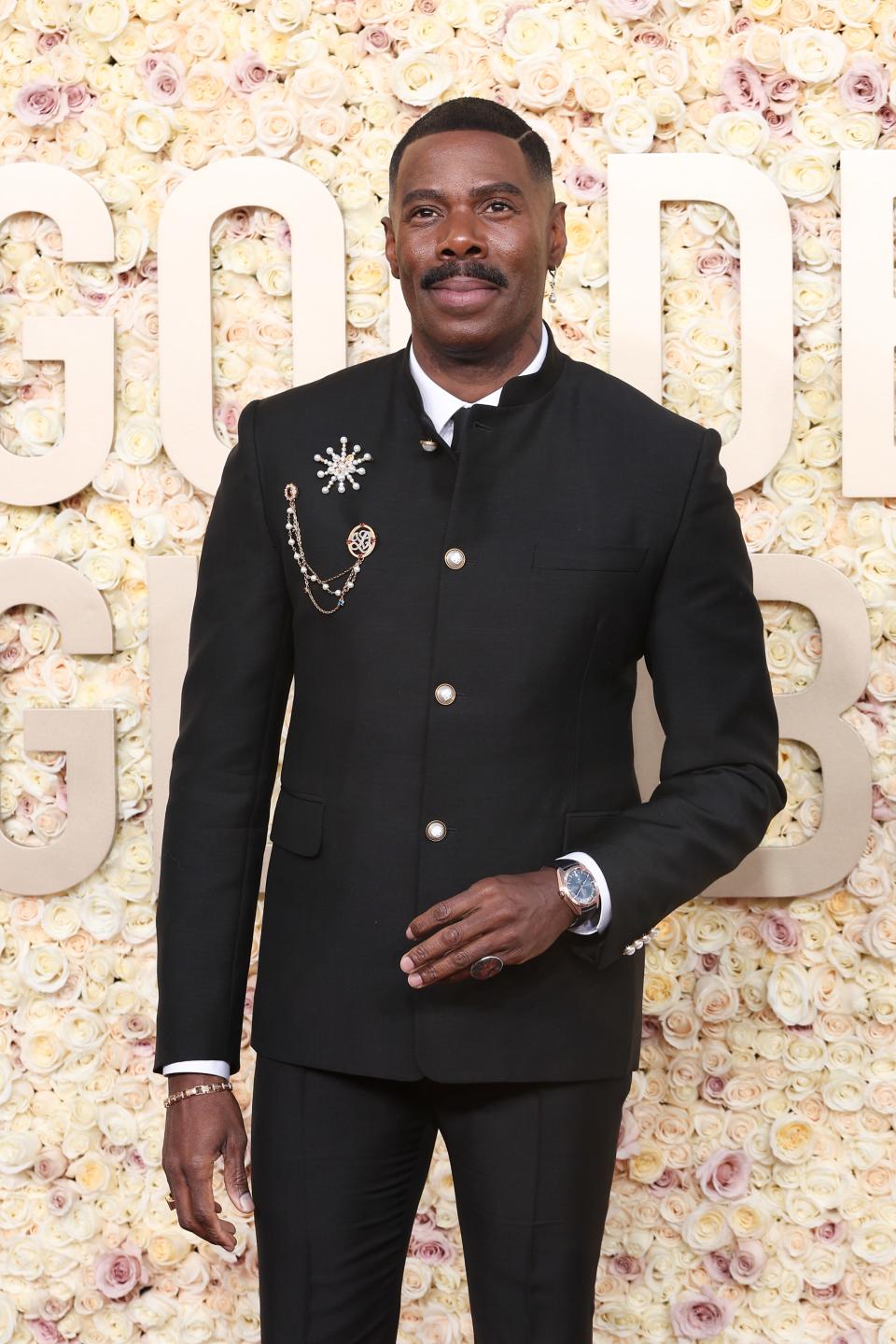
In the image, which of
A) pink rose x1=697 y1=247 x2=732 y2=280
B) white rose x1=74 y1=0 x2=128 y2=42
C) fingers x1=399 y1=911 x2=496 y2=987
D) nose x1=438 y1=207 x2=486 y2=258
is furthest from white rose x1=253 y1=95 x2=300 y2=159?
fingers x1=399 y1=911 x2=496 y2=987

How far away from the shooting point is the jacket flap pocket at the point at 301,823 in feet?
4.51

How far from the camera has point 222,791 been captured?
1.40 m

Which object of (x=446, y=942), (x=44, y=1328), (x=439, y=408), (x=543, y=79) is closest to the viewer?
(x=446, y=942)

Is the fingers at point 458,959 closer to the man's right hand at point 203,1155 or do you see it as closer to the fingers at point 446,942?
the fingers at point 446,942

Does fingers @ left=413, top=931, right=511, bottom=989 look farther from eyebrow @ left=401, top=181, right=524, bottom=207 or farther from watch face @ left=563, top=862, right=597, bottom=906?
eyebrow @ left=401, top=181, right=524, bottom=207

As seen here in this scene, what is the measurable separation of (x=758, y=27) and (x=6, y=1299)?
8.08ft

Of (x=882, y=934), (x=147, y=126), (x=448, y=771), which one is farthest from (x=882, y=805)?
(x=147, y=126)

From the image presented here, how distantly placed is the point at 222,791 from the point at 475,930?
13.1 inches

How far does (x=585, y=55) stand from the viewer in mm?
2195

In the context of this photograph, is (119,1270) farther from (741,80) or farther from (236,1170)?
(741,80)

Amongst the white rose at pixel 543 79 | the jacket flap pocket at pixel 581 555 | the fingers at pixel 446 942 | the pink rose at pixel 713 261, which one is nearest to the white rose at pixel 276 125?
the white rose at pixel 543 79

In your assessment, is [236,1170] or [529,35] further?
[529,35]

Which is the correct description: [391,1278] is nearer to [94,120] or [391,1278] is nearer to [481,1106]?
[481,1106]

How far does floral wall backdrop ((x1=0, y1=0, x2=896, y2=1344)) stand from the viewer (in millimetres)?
2197
